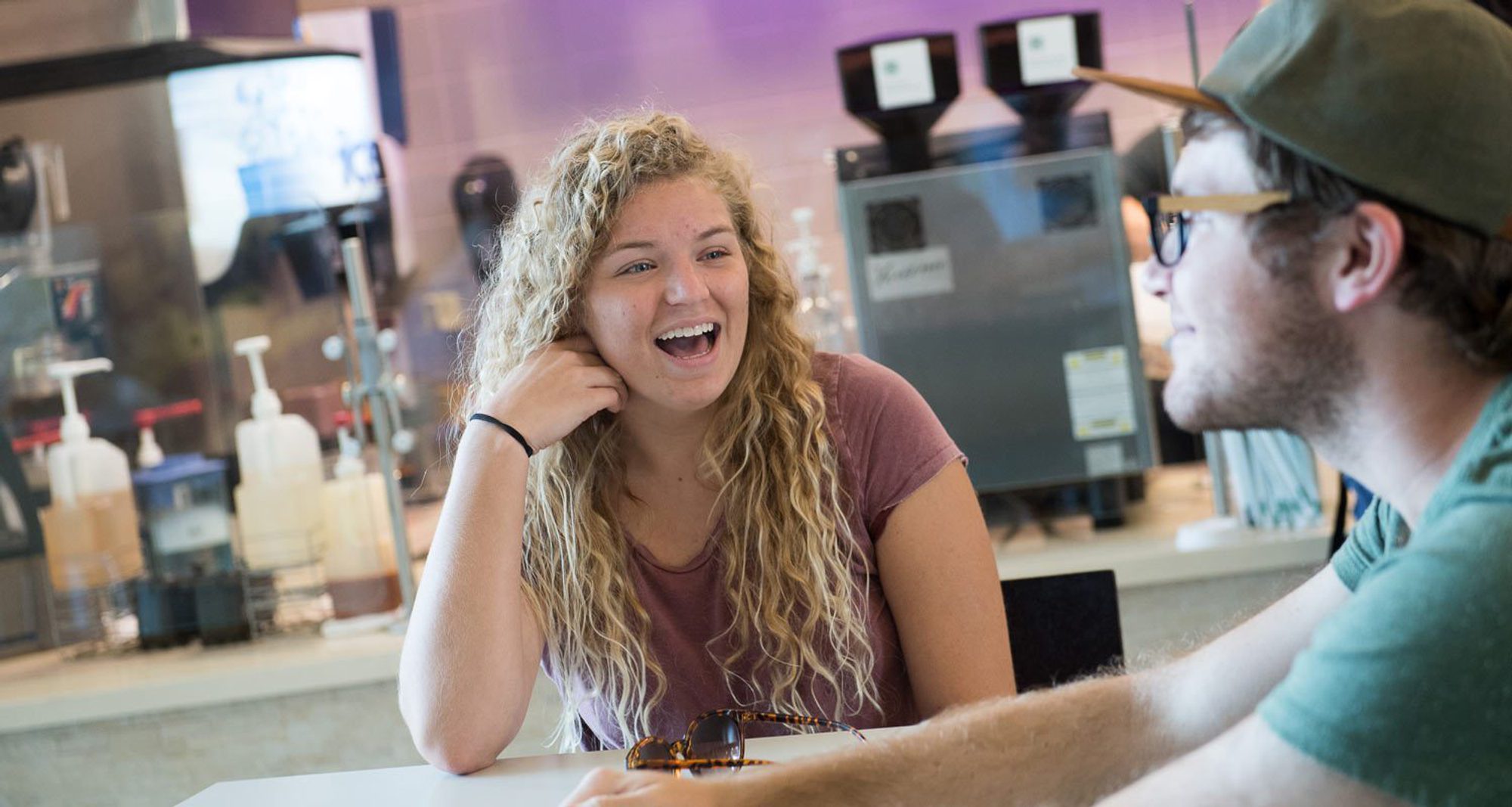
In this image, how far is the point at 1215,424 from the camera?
83 cm

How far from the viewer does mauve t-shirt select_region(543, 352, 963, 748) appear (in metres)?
1.42

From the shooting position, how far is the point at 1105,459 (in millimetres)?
2662

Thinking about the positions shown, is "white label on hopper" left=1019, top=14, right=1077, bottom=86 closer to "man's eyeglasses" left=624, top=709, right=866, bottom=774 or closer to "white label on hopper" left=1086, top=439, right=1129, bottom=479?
"white label on hopper" left=1086, top=439, right=1129, bottom=479

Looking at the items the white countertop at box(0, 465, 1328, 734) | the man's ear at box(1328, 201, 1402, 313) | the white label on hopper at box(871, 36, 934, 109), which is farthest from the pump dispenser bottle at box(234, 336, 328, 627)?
the man's ear at box(1328, 201, 1402, 313)

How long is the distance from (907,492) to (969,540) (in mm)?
77

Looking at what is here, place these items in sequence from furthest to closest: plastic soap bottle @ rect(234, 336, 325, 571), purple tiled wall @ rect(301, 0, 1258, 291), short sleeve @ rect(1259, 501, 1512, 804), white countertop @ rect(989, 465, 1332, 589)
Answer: purple tiled wall @ rect(301, 0, 1258, 291)
plastic soap bottle @ rect(234, 336, 325, 571)
white countertop @ rect(989, 465, 1332, 589)
short sleeve @ rect(1259, 501, 1512, 804)

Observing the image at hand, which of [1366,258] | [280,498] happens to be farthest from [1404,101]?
[280,498]

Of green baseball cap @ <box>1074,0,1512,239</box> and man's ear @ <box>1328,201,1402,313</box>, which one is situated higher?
green baseball cap @ <box>1074,0,1512,239</box>

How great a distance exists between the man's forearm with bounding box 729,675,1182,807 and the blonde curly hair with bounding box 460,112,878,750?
1.26ft

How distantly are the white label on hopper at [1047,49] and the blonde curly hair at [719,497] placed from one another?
1275 millimetres

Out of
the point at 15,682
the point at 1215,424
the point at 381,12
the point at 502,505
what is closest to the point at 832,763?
the point at 1215,424

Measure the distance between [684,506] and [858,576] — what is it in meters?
0.20

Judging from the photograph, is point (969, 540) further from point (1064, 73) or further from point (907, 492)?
point (1064, 73)

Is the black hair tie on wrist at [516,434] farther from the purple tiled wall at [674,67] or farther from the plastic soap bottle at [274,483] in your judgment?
the purple tiled wall at [674,67]
